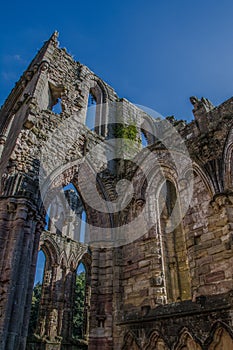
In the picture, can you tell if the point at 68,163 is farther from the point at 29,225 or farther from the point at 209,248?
the point at 209,248

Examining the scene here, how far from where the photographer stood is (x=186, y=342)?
547 centimetres

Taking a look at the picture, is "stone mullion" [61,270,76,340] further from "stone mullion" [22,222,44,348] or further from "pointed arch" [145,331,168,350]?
"pointed arch" [145,331,168,350]

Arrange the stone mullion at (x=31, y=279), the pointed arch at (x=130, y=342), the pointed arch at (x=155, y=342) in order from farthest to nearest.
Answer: the pointed arch at (x=130, y=342) → the pointed arch at (x=155, y=342) → the stone mullion at (x=31, y=279)

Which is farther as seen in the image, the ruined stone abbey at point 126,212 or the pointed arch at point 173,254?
the pointed arch at point 173,254

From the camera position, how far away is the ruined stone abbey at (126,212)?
566 centimetres

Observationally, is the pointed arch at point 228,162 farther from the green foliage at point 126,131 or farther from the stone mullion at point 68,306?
the stone mullion at point 68,306

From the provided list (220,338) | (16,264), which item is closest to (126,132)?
(16,264)

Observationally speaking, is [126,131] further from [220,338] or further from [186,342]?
[220,338]

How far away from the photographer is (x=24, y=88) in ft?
37.2

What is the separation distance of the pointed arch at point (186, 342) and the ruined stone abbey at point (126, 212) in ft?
0.05

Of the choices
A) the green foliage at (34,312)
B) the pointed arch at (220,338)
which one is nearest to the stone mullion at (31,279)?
the pointed arch at (220,338)

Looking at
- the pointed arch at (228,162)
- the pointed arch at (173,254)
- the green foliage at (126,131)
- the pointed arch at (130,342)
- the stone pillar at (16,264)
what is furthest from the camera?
→ the green foliage at (126,131)

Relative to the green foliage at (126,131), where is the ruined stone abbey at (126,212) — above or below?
below

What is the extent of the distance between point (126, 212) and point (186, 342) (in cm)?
366
